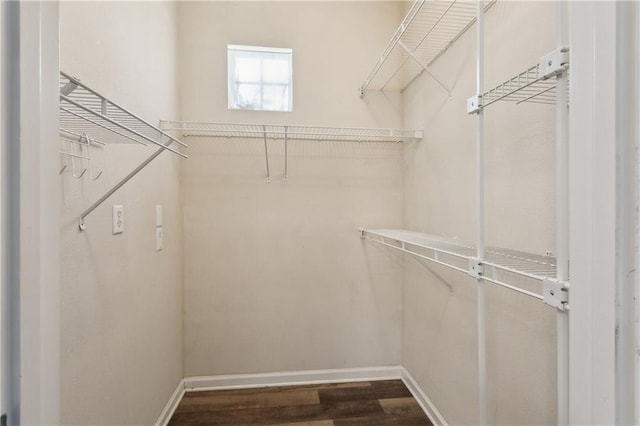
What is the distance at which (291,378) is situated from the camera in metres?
1.93

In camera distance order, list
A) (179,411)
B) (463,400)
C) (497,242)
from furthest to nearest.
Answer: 1. (179,411)
2. (463,400)
3. (497,242)

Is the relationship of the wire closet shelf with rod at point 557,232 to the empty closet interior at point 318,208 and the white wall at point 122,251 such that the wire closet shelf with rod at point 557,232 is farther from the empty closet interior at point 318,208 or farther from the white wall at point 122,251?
the white wall at point 122,251

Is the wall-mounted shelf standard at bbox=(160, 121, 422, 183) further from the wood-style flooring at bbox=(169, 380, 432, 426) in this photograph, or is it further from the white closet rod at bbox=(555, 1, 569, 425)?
the wood-style flooring at bbox=(169, 380, 432, 426)

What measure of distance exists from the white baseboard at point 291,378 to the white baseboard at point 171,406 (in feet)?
0.22

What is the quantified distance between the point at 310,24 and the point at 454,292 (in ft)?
6.50

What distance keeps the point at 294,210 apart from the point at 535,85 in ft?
4.72

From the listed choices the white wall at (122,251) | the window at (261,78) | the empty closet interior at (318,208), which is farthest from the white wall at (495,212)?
the white wall at (122,251)

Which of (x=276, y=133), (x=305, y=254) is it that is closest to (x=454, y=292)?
(x=305, y=254)

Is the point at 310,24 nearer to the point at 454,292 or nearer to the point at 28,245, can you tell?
the point at 454,292

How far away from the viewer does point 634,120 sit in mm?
353

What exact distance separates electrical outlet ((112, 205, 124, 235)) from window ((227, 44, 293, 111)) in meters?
1.11

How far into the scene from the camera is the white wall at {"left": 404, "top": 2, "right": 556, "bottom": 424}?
95 centimetres

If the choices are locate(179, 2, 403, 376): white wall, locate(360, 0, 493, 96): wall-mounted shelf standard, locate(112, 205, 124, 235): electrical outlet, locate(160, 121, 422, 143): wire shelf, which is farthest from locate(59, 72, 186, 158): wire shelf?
locate(360, 0, 493, 96): wall-mounted shelf standard

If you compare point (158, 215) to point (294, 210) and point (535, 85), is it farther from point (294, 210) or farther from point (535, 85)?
point (535, 85)
